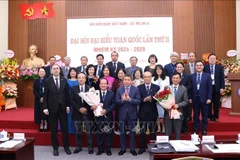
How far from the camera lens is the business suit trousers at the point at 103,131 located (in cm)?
389

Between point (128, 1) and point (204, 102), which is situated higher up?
point (128, 1)

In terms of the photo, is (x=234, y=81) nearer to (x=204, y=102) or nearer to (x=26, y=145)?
(x=204, y=102)

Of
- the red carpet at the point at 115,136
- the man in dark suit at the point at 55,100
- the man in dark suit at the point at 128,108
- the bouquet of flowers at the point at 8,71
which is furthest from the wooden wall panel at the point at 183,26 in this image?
the bouquet of flowers at the point at 8,71

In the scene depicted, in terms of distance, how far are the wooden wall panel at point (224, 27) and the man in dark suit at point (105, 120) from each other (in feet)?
13.2

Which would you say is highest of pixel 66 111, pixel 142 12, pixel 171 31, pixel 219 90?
pixel 142 12

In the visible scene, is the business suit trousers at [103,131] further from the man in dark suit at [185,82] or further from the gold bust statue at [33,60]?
the gold bust statue at [33,60]

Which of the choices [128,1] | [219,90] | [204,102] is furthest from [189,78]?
[128,1]

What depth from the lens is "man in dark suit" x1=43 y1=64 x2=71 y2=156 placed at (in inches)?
151

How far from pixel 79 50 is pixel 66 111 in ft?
10.4

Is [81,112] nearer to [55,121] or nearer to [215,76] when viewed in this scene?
[55,121]

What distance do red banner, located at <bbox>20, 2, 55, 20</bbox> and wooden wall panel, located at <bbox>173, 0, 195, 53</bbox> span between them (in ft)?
10.8

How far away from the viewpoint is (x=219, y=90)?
4367mm

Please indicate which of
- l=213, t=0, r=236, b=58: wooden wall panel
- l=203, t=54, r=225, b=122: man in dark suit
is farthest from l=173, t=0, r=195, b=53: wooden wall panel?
l=203, t=54, r=225, b=122: man in dark suit

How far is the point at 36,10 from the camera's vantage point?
6969mm
